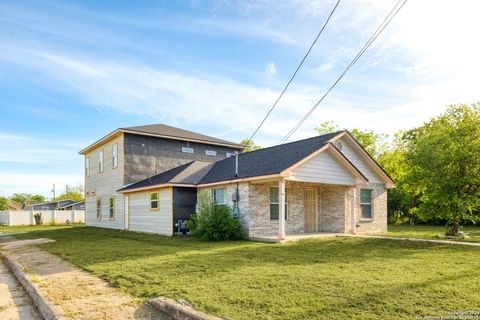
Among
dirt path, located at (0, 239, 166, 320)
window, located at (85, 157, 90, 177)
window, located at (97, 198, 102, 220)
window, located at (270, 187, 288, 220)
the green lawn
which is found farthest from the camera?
window, located at (85, 157, 90, 177)

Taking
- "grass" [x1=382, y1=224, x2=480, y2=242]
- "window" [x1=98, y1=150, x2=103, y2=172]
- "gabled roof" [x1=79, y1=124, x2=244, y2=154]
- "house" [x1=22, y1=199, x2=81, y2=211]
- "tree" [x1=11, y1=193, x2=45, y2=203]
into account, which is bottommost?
"tree" [x1=11, y1=193, x2=45, y2=203]

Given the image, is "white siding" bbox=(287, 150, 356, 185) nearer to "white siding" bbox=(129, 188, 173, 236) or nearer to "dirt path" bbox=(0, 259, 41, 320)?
"white siding" bbox=(129, 188, 173, 236)

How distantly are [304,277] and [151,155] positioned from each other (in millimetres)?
17543

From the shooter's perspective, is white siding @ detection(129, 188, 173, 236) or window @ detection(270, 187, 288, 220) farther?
white siding @ detection(129, 188, 173, 236)

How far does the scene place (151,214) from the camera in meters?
19.0

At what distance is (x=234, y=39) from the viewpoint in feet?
47.5

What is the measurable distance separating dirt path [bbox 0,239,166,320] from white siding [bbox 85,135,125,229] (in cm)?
1350

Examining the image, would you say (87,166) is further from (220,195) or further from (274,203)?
(274,203)

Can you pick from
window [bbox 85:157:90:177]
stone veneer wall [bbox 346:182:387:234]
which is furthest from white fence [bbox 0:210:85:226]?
stone veneer wall [bbox 346:182:387:234]

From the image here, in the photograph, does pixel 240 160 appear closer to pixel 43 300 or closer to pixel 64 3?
Answer: pixel 64 3

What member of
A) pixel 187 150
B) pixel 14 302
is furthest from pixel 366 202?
pixel 14 302

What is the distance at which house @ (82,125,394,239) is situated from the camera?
14422 mm

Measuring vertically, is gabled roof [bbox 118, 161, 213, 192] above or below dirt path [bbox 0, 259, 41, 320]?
above

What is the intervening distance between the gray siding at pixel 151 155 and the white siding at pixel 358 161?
1062cm
